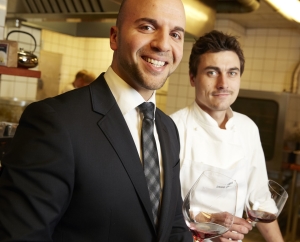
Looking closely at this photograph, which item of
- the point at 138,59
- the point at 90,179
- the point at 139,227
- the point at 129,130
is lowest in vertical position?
the point at 139,227

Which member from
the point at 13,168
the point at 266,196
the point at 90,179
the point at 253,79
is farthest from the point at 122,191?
the point at 253,79

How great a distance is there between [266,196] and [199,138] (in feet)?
1.49

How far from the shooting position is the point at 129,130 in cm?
104

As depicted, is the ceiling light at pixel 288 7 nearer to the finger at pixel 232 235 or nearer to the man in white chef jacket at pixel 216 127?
the man in white chef jacket at pixel 216 127

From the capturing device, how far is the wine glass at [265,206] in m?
1.20

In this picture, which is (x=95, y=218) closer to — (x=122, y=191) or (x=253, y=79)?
(x=122, y=191)

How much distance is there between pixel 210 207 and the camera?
909 millimetres

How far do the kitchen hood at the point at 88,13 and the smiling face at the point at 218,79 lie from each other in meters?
1.23

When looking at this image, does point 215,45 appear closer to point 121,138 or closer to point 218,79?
point 218,79

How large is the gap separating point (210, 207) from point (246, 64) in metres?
4.84

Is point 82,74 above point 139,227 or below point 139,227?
above

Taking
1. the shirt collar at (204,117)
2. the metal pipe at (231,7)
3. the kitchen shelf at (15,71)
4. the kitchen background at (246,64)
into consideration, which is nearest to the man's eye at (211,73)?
the shirt collar at (204,117)

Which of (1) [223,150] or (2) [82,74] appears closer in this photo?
(1) [223,150]

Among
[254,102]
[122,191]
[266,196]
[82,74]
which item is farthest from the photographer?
[82,74]
